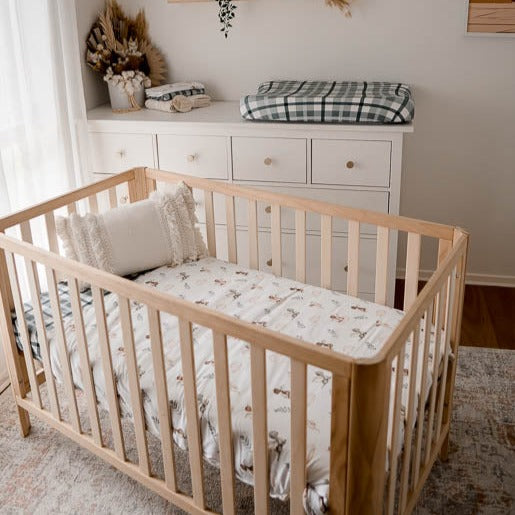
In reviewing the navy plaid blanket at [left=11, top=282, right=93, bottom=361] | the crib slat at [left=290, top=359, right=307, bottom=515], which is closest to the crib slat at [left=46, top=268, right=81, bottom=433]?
the navy plaid blanket at [left=11, top=282, right=93, bottom=361]

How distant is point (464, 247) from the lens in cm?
184

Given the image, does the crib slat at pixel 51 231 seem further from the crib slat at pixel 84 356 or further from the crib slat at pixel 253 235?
the crib slat at pixel 253 235

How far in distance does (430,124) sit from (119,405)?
1.91m

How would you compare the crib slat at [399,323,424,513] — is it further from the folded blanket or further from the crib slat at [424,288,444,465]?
the folded blanket

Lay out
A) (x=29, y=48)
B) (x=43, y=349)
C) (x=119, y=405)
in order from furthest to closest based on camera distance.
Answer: (x=29, y=48), (x=43, y=349), (x=119, y=405)

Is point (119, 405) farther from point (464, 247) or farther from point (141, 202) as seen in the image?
point (464, 247)

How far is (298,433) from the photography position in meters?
1.45

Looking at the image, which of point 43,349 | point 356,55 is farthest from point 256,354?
point 356,55

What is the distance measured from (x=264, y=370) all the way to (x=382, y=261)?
0.75 meters

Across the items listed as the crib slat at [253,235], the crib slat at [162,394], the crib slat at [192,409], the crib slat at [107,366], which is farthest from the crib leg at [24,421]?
the crib slat at [253,235]

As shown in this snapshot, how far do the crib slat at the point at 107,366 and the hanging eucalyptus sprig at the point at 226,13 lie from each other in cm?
168

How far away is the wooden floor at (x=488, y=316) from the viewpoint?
9.26 ft

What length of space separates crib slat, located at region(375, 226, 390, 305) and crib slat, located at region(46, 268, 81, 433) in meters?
0.95

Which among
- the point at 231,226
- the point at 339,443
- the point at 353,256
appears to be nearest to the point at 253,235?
the point at 231,226
